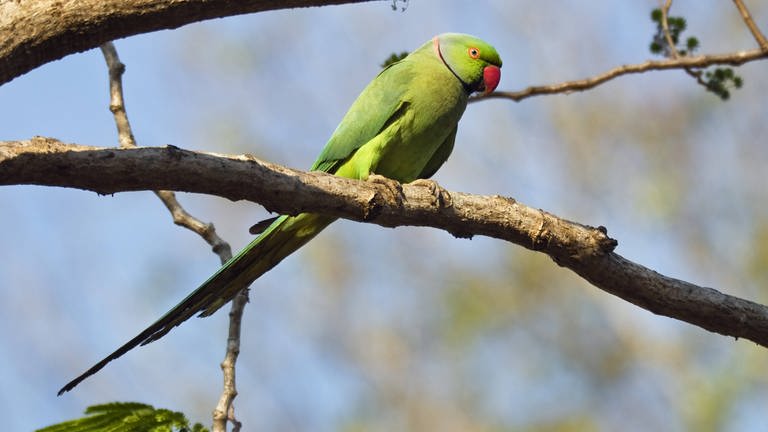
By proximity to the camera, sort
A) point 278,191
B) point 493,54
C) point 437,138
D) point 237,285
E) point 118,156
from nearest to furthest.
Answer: point 118,156 < point 278,191 < point 237,285 < point 437,138 < point 493,54

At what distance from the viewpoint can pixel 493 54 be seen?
573cm

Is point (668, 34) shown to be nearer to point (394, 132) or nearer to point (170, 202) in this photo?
point (394, 132)

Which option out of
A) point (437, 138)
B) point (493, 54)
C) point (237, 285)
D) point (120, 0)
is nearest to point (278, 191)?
point (120, 0)

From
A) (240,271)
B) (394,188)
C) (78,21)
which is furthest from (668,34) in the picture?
(78,21)

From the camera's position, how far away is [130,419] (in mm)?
2834

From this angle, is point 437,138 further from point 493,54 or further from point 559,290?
point 559,290

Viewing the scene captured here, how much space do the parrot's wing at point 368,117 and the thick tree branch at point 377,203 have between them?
49.2 inches

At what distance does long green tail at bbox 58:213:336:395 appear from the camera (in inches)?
140

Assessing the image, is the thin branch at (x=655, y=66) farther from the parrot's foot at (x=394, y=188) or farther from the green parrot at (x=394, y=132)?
the parrot's foot at (x=394, y=188)

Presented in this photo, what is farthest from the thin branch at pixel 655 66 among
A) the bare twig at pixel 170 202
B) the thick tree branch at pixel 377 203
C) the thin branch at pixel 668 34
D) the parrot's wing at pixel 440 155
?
the bare twig at pixel 170 202

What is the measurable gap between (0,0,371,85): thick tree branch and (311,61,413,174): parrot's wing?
227 centimetres

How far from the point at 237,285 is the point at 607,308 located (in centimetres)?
938

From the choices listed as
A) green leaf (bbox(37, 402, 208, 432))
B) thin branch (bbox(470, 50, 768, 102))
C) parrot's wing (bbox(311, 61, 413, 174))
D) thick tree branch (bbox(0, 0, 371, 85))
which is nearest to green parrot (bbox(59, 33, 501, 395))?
parrot's wing (bbox(311, 61, 413, 174))

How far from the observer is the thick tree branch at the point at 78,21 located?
241cm
